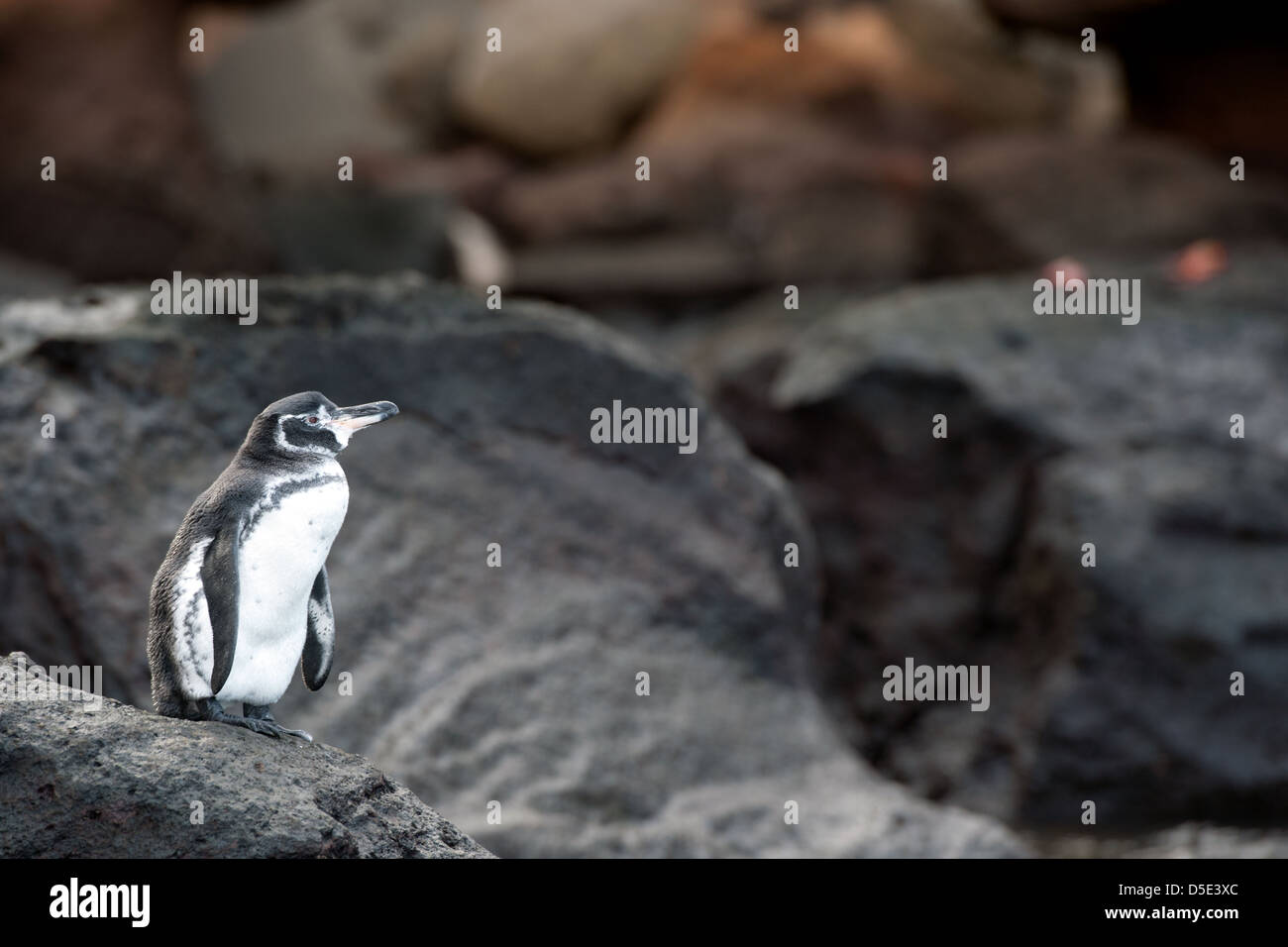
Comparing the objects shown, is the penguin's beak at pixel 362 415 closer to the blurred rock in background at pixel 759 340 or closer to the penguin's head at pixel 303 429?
the penguin's head at pixel 303 429

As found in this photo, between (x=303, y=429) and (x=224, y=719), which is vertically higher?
(x=303, y=429)

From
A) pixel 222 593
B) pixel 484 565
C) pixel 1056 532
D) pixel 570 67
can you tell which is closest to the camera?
pixel 222 593

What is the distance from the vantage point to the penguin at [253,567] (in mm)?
2305

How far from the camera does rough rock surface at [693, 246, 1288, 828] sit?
219 inches

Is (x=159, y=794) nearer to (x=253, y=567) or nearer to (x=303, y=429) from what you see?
(x=253, y=567)

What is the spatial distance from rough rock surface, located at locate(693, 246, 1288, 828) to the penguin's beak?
3.99 metres

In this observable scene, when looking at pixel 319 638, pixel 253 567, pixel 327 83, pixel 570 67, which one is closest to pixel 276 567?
pixel 253 567

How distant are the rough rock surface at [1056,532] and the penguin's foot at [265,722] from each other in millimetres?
3904

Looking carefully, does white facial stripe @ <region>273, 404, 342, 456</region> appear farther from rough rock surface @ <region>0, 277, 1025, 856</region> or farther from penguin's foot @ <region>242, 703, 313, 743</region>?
rough rock surface @ <region>0, 277, 1025, 856</region>

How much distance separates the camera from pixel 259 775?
221 cm

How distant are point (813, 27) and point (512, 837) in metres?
9.83

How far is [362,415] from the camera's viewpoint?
7.65 feet

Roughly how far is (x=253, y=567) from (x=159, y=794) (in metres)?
0.39

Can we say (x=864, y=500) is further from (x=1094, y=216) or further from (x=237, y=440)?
(x=1094, y=216)
